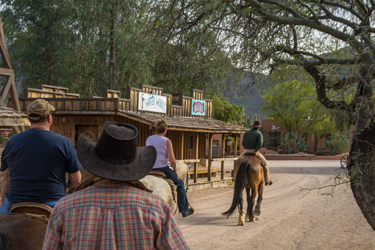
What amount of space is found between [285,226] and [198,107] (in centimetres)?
1250

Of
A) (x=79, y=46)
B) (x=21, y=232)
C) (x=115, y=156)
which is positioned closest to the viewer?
(x=115, y=156)

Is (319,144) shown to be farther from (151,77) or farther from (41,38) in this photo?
(41,38)

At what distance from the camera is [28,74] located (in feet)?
101

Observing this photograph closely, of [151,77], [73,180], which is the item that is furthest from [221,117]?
[73,180]

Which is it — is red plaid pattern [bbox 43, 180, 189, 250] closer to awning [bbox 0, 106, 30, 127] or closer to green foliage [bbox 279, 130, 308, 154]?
awning [bbox 0, 106, 30, 127]

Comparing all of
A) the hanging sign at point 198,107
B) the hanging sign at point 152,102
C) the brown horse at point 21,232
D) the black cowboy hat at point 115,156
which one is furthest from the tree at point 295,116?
the black cowboy hat at point 115,156

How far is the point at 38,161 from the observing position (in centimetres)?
422

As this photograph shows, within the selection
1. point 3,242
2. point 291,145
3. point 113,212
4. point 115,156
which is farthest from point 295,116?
point 113,212

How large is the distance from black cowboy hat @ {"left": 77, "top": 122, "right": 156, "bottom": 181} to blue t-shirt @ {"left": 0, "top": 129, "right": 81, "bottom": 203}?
5.27ft

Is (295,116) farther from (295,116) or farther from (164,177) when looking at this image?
(164,177)

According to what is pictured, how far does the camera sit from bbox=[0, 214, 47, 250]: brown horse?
3775mm

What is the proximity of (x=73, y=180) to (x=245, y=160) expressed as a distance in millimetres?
7316

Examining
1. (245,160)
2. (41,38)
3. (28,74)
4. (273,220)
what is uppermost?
(41,38)

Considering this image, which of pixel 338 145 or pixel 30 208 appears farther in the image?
pixel 338 145
